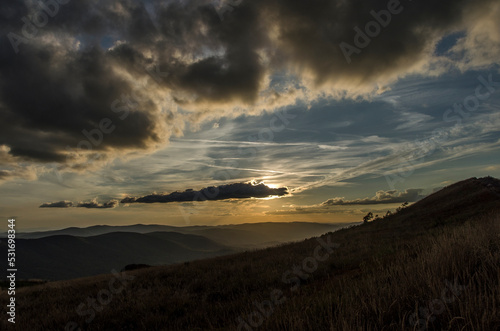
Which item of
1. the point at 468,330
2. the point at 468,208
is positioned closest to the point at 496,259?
the point at 468,330

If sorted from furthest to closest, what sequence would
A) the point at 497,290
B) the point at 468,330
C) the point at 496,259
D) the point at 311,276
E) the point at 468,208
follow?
the point at 468,208 → the point at 311,276 → the point at 496,259 → the point at 497,290 → the point at 468,330

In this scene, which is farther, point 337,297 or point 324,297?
point 324,297

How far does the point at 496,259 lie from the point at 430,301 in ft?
6.63

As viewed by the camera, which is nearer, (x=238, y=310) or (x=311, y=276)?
(x=238, y=310)

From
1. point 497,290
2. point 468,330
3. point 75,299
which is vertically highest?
point 497,290

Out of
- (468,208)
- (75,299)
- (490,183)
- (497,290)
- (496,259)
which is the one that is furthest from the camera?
(490,183)

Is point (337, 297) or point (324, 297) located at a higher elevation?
point (337, 297)

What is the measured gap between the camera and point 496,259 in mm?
4297

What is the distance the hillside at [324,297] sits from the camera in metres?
3.21

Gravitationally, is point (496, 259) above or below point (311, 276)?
above

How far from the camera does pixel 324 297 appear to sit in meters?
5.23

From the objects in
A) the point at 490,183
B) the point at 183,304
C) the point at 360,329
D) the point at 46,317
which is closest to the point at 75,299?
the point at 46,317

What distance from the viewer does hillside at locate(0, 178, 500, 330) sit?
126 inches

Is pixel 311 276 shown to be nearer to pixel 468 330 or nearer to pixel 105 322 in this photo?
pixel 105 322
